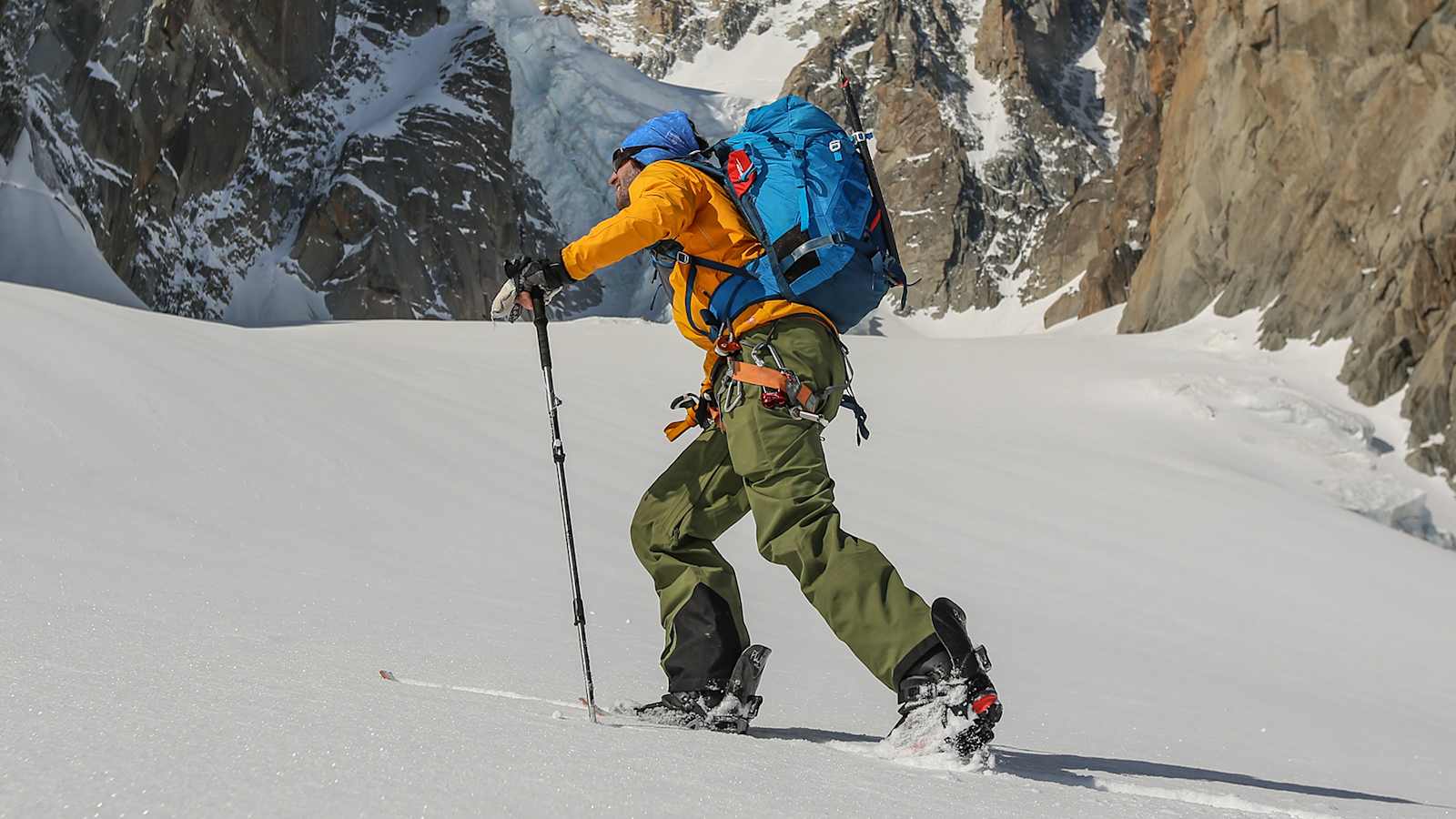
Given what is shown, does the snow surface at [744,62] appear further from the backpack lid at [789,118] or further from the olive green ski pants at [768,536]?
the olive green ski pants at [768,536]

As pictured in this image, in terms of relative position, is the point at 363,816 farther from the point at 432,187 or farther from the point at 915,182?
the point at 915,182

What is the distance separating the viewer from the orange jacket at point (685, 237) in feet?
9.70

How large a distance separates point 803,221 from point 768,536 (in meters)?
0.80

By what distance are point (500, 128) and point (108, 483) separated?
8063 cm

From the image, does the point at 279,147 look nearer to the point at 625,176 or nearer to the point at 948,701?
the point at 625,176

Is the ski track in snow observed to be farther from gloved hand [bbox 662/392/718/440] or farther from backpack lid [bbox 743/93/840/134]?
backpack lid [bbox 743/93/840/134]

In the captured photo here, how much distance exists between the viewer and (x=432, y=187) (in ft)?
255

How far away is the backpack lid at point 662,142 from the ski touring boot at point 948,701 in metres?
1.42

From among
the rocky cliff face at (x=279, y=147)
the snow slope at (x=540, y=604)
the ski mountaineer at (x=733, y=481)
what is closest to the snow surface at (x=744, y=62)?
the rocky cliff face at (x=279, y=147)

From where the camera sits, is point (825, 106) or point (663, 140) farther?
point (825, 106)

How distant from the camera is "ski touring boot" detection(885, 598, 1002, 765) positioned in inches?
98.5

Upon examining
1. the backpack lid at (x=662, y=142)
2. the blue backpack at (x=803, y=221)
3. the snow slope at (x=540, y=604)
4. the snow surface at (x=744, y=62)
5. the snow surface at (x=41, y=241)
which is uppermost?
the snow surface at (x=744, y=62)

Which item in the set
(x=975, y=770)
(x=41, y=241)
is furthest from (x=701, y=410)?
(x=41, y=241)

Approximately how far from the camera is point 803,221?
311 centimetres
